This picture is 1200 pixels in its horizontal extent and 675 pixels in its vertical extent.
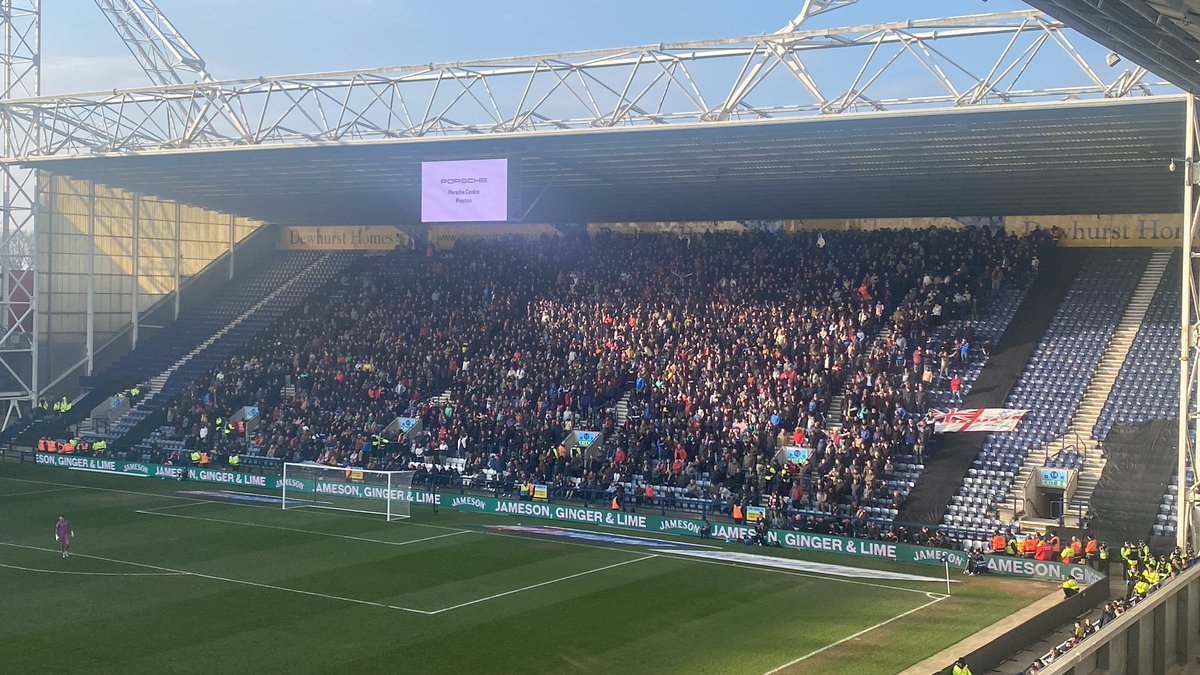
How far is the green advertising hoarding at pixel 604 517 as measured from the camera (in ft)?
99.8

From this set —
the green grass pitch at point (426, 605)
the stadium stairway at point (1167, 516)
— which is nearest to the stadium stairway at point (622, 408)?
the green grass pitch at point (426, 605)

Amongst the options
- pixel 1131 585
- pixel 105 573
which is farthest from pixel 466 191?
pixel 1131 585

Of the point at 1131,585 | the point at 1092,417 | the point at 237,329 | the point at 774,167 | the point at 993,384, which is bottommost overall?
the point at 1131,585

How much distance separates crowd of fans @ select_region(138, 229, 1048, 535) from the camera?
39188mm

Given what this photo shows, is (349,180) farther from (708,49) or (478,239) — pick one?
(708,49)

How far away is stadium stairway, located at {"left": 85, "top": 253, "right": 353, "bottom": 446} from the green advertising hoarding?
5188 mm

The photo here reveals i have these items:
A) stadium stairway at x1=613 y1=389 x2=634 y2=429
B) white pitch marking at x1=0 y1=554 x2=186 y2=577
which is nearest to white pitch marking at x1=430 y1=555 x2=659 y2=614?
white pitch marking at x1=0 y1=554 x2=186 y2=577

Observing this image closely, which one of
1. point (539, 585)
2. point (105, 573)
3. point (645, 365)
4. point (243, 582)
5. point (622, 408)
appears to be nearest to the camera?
point (243, 582)

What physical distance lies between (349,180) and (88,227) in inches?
568

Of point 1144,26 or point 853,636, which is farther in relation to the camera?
point 853,636

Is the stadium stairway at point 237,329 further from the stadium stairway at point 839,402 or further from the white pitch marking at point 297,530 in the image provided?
the stadium stairway at point 839,402

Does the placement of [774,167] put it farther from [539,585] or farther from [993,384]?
[539,585]

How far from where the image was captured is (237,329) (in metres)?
59.1

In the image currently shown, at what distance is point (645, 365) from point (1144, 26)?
27.1m
